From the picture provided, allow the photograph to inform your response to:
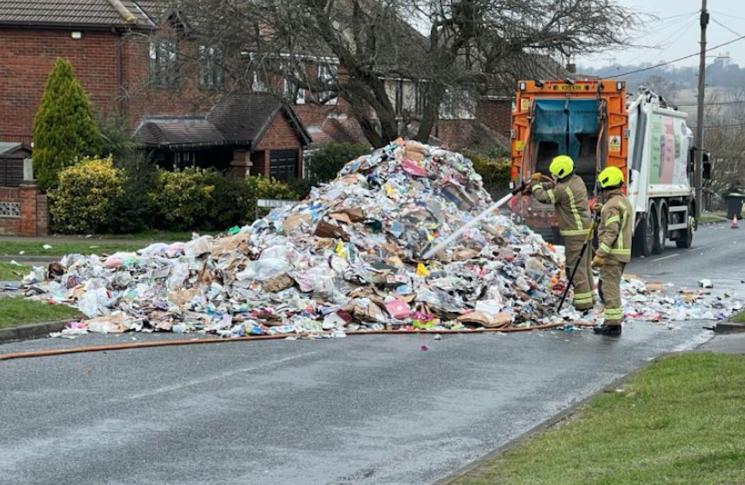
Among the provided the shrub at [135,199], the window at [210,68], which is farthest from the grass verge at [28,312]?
the window at [210,68]

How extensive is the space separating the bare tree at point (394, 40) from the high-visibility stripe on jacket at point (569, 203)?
48.6 ft

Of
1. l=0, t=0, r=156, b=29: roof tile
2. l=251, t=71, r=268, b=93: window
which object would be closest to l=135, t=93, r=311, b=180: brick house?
l=251, t=71, r=268, b=93: window

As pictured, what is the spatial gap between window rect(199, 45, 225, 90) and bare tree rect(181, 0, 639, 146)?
38 cm

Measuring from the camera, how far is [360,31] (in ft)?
100

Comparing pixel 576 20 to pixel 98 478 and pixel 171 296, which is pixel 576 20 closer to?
pixel 171 296

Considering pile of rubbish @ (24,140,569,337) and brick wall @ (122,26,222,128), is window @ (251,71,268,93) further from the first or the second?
pile of rubbish @ (24,140,569,337)

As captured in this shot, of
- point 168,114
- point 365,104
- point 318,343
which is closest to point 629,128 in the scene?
point 365,104

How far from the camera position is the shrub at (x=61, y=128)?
30688 millimetres

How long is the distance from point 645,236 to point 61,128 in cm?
1439

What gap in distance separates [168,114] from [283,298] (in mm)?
20764

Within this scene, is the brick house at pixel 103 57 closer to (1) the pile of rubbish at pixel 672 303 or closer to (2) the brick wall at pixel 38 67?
(2) the brick wall at pixel 38 67

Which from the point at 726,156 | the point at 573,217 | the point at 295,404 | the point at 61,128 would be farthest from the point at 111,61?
the point at 726,156

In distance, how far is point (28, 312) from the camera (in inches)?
560

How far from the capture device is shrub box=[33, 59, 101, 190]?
30.7 m
